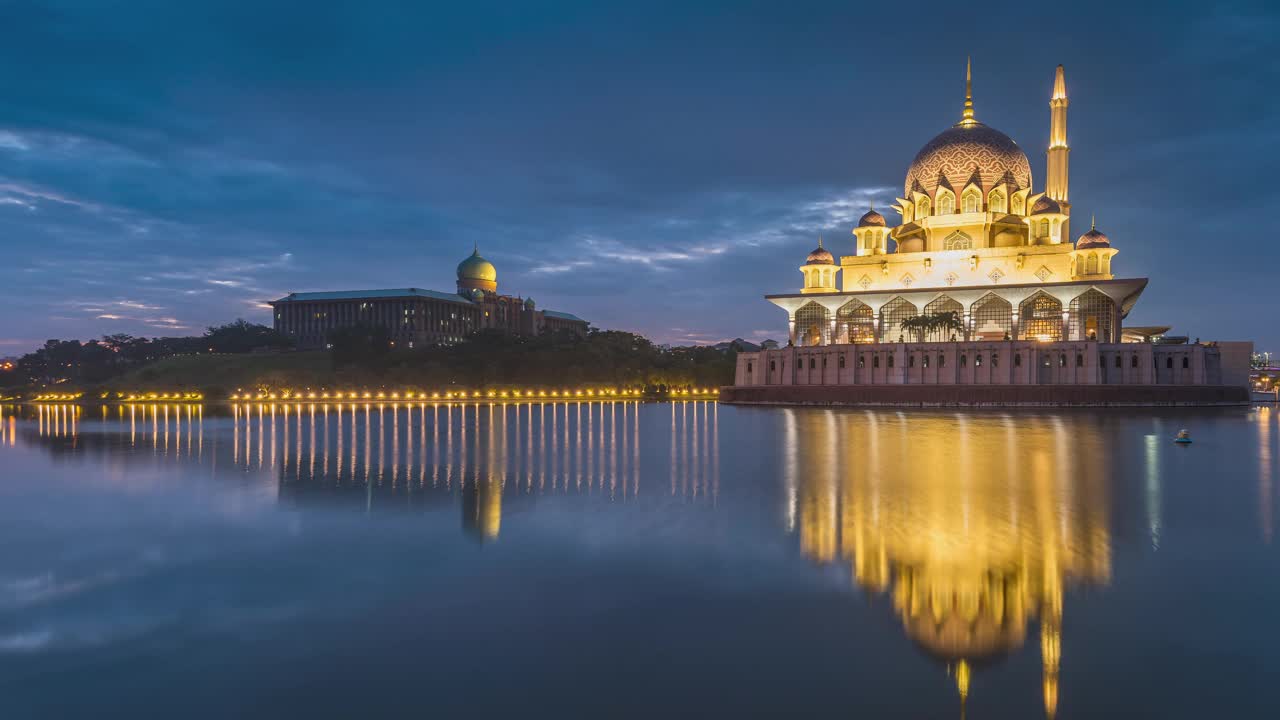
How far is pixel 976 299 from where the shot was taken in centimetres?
5150

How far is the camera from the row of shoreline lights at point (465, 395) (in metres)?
61.5

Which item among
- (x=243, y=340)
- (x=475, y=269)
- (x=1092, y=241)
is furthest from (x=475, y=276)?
(x=1092, y=241)

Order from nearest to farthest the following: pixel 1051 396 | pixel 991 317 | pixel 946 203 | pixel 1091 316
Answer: pixel 1051 396 → pixel 1091 316 → pixel 991 317 → pixel 946 203

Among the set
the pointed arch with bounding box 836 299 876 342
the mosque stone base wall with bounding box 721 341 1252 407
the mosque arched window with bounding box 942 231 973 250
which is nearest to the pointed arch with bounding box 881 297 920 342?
the pointed arch with bounding box 836 299 876 342

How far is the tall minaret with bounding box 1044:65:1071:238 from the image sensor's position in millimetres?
56250

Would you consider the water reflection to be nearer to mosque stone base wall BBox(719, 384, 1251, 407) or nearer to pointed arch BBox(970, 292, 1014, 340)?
mosque stone base wall BBox(719, 384, 1251, 407)

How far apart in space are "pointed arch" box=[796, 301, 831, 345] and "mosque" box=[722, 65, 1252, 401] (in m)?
0.10

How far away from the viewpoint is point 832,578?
7.57 metres

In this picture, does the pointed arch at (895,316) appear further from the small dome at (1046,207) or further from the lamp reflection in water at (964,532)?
the lamp reflection in water at (964,532)

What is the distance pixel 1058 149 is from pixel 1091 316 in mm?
13985

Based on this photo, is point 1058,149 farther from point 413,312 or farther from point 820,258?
point 413,312

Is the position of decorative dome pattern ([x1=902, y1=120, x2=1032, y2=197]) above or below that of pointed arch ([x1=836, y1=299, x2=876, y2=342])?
above

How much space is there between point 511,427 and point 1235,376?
41164 mm

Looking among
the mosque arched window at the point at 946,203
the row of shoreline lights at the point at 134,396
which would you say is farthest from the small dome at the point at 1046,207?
the row of shoreline lights at the point at 134,396
